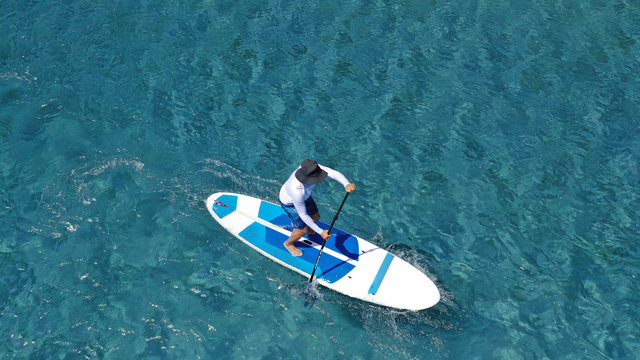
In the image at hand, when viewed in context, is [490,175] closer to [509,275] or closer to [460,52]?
[509,275]

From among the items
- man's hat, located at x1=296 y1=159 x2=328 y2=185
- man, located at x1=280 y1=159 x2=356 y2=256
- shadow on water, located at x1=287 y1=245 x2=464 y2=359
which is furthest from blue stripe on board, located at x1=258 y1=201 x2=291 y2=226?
man's hat, located at x1=296 y1=159 x2=328 y2=185

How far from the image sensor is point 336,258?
10.6 metres

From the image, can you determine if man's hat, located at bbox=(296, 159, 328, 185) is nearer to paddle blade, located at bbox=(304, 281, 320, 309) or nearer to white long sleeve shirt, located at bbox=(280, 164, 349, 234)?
white long sleeve shirt, located at bbox=(280, 164, 349, 234)

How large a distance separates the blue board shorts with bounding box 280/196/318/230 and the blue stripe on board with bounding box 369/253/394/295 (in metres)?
1.69

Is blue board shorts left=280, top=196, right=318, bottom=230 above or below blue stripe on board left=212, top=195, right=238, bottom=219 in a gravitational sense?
above

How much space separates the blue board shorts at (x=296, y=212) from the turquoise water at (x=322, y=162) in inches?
40.7

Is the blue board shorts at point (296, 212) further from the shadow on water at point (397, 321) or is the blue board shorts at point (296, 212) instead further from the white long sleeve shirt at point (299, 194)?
the shadow on water at point (397, 321)

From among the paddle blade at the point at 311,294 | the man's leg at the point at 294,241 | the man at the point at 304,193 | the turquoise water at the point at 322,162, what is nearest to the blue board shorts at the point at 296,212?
the man at the point at 304,193

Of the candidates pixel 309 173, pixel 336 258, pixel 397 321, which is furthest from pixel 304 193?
pixel 397 321

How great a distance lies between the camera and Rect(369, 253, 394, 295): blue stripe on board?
1002 cm

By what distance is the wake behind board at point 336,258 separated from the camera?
32.7 feet

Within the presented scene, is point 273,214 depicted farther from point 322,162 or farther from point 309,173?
point 309,173

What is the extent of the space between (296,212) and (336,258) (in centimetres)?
134

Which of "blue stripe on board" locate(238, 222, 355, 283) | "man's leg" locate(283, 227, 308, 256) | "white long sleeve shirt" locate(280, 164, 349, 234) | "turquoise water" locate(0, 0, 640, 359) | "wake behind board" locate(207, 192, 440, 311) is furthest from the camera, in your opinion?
"man's leg" locate(283, 227, 308, 256)
